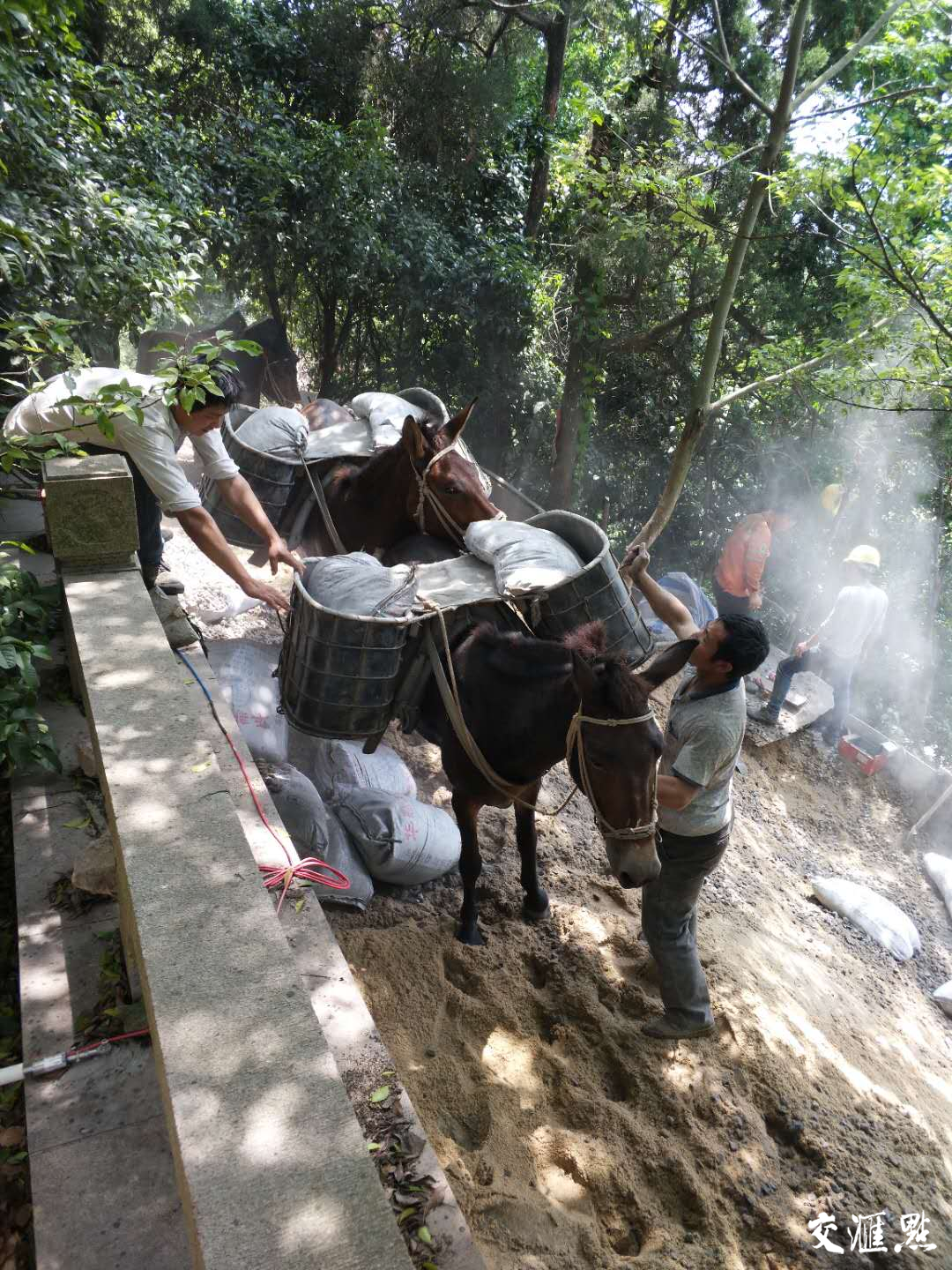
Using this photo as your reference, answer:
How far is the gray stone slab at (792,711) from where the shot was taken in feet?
25.6

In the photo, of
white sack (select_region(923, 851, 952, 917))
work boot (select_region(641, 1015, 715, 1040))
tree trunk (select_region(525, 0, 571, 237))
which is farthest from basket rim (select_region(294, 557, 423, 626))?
tree trunk (select_region(525, 0, 571, 237))

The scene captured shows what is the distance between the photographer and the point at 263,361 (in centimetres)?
1032

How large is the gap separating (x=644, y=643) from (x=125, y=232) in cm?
446

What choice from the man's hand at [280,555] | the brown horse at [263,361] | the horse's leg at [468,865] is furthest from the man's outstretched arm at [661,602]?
the brown horse at [263,361]

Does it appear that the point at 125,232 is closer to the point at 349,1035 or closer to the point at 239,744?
the point at 239,744

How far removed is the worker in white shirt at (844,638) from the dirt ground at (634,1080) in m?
3.23

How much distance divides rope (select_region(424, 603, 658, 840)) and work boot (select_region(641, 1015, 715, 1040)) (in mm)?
1121

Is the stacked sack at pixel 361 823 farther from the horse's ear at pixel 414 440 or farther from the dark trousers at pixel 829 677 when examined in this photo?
the dark trousers at pixel 829 677

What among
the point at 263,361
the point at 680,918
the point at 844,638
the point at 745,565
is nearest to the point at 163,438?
the point at 680,918

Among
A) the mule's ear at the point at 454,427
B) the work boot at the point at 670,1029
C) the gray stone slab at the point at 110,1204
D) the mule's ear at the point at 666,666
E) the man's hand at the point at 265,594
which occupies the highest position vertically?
the mule's ear at the point at 454,427

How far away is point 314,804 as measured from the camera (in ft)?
12.3

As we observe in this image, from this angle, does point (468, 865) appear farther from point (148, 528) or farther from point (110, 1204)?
point (148, 528)

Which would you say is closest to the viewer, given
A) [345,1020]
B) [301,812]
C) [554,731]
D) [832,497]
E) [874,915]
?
[345,1020]

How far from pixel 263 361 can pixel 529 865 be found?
8646 mm
